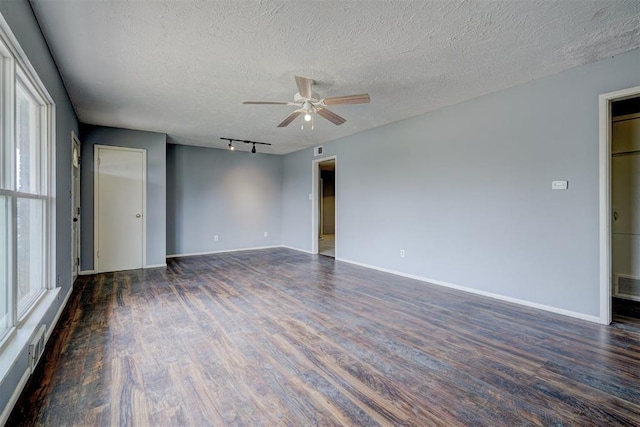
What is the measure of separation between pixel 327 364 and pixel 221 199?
227 inches

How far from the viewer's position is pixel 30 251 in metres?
2.65

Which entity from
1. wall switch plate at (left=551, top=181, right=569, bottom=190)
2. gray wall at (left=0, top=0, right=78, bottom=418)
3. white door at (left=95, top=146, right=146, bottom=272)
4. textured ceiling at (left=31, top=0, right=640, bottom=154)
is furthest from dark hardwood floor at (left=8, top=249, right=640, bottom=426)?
textured ceiling at (left=31, top=0, right=640, bottom=154)

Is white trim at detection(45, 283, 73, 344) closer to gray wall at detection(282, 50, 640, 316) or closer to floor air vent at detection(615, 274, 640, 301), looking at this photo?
gray wall at detection(282, 50, 640, 316)

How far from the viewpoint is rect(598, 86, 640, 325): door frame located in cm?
285

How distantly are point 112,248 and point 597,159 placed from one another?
6681mm

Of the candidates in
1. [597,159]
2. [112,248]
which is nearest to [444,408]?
[597,159]

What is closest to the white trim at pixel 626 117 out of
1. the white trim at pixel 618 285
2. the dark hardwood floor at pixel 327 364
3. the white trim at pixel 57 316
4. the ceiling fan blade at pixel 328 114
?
the white trim at pixel 618 285

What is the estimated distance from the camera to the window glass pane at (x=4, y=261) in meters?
1.83

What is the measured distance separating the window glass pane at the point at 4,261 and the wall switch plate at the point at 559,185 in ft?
14.9

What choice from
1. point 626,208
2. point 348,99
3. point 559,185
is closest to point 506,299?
point 559,185

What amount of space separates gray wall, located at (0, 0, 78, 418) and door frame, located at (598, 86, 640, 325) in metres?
4.45

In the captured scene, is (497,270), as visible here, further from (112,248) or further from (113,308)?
(112,248)

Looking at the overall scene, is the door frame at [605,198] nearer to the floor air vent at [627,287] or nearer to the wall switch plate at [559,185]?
the wall switch plate at [559,185]

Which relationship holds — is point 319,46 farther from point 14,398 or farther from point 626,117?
point 626,117
